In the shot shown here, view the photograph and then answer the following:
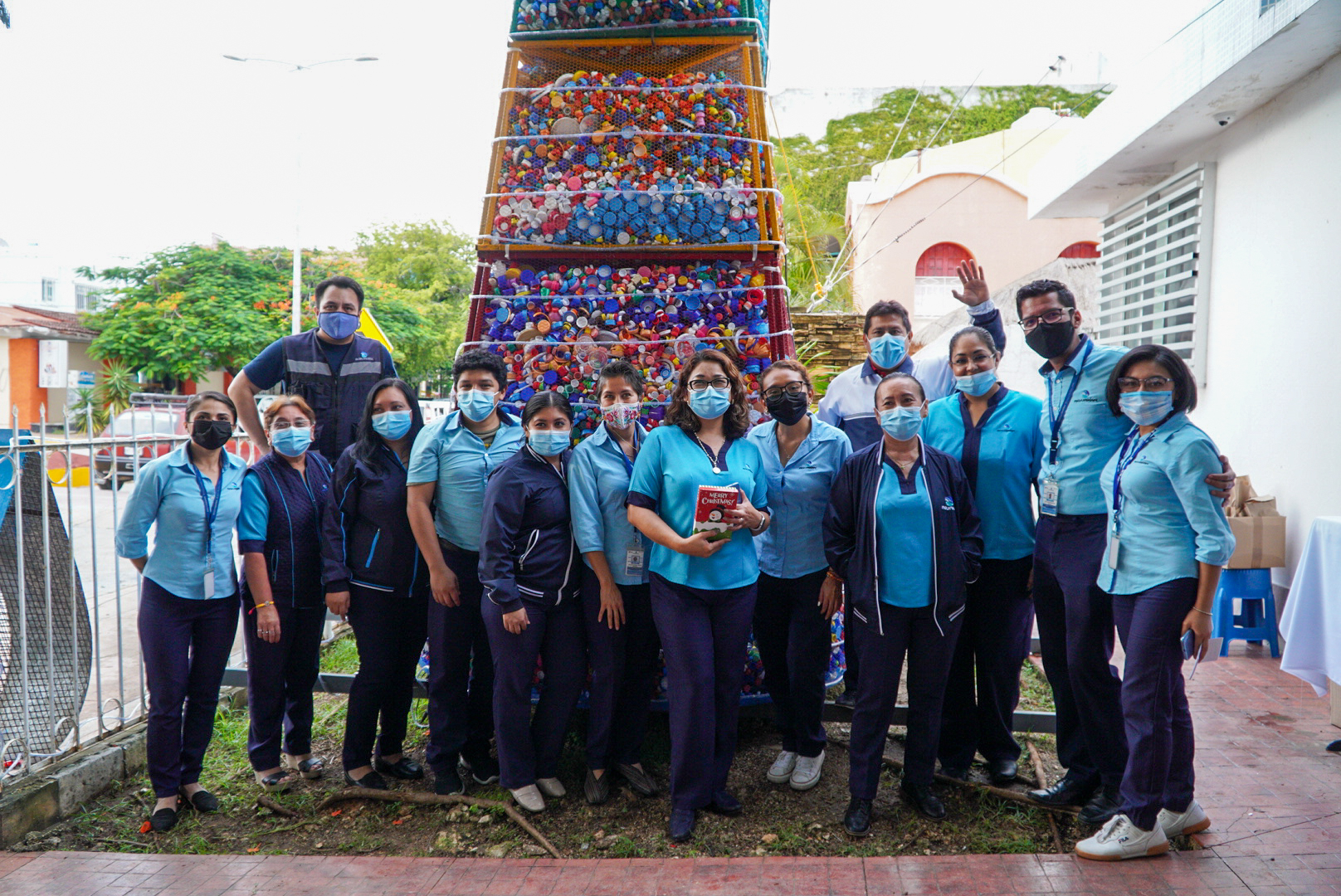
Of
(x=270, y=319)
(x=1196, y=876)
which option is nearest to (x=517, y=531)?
(x=1196, y=876)

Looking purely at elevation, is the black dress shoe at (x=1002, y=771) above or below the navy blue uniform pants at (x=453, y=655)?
A: below

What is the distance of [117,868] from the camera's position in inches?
140

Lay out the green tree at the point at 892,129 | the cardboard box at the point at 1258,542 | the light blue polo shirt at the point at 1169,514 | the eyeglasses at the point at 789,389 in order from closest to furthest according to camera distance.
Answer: the light blue polo shirt at the point at 1169,514, the eyeglasses at the point at 789,389, the cardboard box at the point at 1258,542, the green tree at the point at 892,129

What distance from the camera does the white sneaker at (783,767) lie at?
4.15 meters

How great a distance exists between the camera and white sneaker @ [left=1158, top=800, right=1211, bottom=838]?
3.49 metres

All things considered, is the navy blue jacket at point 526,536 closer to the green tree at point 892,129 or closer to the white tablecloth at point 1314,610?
the white tablecloth at point 1314,610

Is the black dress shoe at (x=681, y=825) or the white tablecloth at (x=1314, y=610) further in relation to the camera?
the white tablecloth at (x=1314, y=610)

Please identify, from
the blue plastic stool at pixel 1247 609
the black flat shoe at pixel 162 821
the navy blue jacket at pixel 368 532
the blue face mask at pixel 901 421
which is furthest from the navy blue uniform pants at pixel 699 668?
the blue plastic stool at pixel 1247 609

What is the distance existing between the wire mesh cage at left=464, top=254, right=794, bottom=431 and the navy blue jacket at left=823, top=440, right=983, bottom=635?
54.4 inches

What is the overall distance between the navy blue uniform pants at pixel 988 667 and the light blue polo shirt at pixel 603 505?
1355 millimetres

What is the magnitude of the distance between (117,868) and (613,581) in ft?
6.88

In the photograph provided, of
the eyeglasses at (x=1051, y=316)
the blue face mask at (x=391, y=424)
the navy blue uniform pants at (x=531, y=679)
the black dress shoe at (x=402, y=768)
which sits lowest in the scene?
the black dress shoe at (x=402, y=768)

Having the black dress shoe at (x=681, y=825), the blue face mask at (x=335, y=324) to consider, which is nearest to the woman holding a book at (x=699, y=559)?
the black dress shoe at (x=681, y=825)

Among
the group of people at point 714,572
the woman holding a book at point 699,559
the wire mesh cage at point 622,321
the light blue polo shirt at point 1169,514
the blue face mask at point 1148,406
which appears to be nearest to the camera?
the light blue polo shirt at point 1169,514
